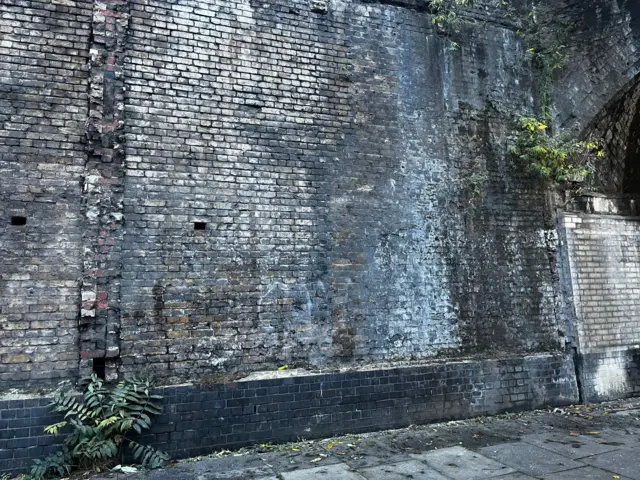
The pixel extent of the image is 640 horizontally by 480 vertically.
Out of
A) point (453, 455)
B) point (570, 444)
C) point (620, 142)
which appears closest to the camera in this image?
point (453, 455)

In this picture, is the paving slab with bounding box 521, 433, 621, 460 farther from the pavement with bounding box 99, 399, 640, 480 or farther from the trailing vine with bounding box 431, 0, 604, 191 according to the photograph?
the trailing vine with bounding box 431, 0, 604, 191

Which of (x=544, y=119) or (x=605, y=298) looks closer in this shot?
(x=605, y=298)

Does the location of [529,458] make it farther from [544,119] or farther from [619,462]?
[544,119]

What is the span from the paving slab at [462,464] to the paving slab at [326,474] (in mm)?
Answer: 847

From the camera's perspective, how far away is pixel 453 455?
16.3ft

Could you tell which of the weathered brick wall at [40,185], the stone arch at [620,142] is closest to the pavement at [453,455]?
the weathered brick wall at [40,185]

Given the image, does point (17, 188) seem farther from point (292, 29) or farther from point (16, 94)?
point (292, 29)

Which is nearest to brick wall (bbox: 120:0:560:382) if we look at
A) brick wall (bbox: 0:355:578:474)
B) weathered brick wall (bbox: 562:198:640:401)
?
brick wall (bbox: 0:355:578:474)

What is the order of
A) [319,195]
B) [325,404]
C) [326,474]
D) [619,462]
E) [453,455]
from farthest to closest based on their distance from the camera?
1. [319,195]
2. [325,404]
3. [453,455]
4. [619,462]
5. [326,474]

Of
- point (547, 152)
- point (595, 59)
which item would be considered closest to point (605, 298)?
point (547, 152)

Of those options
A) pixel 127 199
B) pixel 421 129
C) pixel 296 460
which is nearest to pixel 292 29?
pixel 421 129

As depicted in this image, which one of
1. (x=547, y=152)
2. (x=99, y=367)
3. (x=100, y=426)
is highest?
(x=547, y=152)

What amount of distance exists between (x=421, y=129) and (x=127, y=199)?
4.18 m

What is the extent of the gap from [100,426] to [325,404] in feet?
8.23
